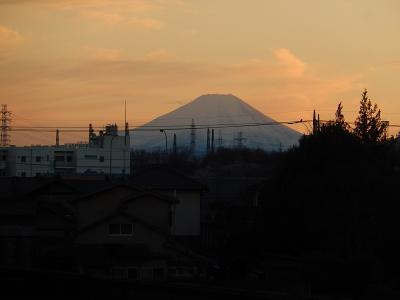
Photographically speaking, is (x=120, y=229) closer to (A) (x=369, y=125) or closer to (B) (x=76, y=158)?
(A) (x=369, y=125)

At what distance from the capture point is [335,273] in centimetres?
2252

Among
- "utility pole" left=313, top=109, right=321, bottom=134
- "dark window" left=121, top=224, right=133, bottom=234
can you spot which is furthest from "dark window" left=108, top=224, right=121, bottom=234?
"utility pole" left=313, top=109, right=321, bottom=134

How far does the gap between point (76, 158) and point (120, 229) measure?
57860mm

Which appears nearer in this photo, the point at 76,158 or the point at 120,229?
the point at 120,229

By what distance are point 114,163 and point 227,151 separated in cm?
1465

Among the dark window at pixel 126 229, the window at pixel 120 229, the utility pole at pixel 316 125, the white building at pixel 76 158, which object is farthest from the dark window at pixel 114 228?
the white building at pixel 76 158

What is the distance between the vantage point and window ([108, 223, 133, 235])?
26.9 meters

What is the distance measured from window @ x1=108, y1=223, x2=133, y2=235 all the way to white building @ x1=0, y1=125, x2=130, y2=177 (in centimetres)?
4997

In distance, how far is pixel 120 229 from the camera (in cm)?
2691

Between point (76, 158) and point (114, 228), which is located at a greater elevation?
point (76, 158)

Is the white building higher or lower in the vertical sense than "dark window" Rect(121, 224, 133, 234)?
higher

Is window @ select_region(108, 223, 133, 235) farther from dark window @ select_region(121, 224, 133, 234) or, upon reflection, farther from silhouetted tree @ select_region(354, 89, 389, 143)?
silhouetted tree @ select_region(354, 89, 389, 143)

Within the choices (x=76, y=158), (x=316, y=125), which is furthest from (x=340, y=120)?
(x=76, y=158)

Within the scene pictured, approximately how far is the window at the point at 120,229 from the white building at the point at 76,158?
4997 cm
